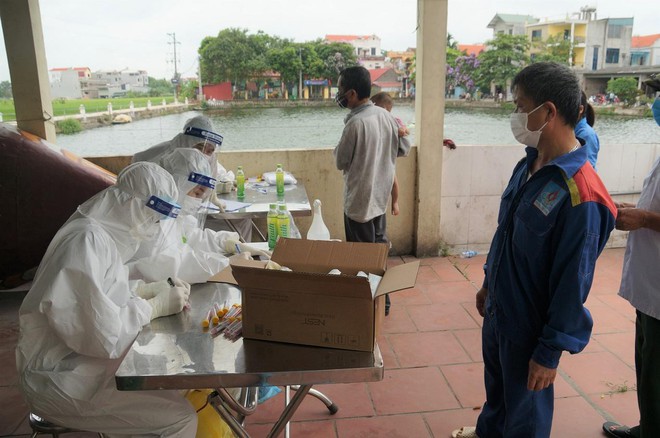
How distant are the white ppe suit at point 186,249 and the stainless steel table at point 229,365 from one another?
52 centimetres

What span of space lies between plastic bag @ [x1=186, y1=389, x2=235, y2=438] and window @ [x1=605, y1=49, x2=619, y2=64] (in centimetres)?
505

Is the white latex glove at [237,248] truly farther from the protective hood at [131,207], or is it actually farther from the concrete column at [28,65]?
the concrete column at [28,65]

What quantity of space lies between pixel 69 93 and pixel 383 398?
13.0ft

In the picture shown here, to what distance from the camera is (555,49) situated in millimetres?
5027

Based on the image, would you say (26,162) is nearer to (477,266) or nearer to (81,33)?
(81,33)

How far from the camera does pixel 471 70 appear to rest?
16.5 ft

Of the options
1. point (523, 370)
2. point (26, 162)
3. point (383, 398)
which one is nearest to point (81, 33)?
point (26, 162)

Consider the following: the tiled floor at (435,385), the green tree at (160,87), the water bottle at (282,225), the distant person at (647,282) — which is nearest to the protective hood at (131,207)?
the water bottle at (282,225)

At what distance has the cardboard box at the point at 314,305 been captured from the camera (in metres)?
1.41

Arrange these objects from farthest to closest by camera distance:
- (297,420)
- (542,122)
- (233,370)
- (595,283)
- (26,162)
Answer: (595,283) < (26,162) < (297,420) < (542,122) < (233,370)

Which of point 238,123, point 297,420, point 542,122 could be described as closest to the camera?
point 542,122

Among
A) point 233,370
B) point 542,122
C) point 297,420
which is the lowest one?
point 297,420

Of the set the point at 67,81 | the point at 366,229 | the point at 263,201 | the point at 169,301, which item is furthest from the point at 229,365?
the point at 67,81

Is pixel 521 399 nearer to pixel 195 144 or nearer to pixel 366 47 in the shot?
pixel 195 144
